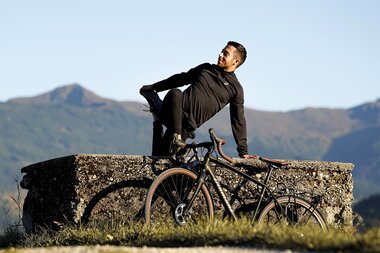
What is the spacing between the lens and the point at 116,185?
29.8ft

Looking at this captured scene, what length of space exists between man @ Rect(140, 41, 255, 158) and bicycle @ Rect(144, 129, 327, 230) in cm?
31

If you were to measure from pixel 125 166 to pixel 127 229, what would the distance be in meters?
1.33

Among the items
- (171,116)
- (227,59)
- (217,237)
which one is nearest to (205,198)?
(171,116)

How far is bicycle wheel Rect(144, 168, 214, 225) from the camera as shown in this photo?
790cm

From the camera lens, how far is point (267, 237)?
6543 mm

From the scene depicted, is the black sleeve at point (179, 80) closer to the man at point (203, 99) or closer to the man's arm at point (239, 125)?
the man at point (203, 99)

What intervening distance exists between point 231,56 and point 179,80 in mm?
641

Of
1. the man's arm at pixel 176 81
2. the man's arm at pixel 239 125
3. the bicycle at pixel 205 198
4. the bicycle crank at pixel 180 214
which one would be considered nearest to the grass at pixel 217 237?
the bicycle crank at pixel 180 214

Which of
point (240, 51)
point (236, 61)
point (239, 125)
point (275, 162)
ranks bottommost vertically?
point (275, 162)

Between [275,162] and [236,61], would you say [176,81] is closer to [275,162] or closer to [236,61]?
[236,61]

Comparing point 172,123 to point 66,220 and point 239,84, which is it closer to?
point 239,84

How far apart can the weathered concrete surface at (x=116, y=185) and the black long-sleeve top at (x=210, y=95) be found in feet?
1.96

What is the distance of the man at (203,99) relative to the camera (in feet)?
27.9

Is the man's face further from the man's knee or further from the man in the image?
the man's knee
